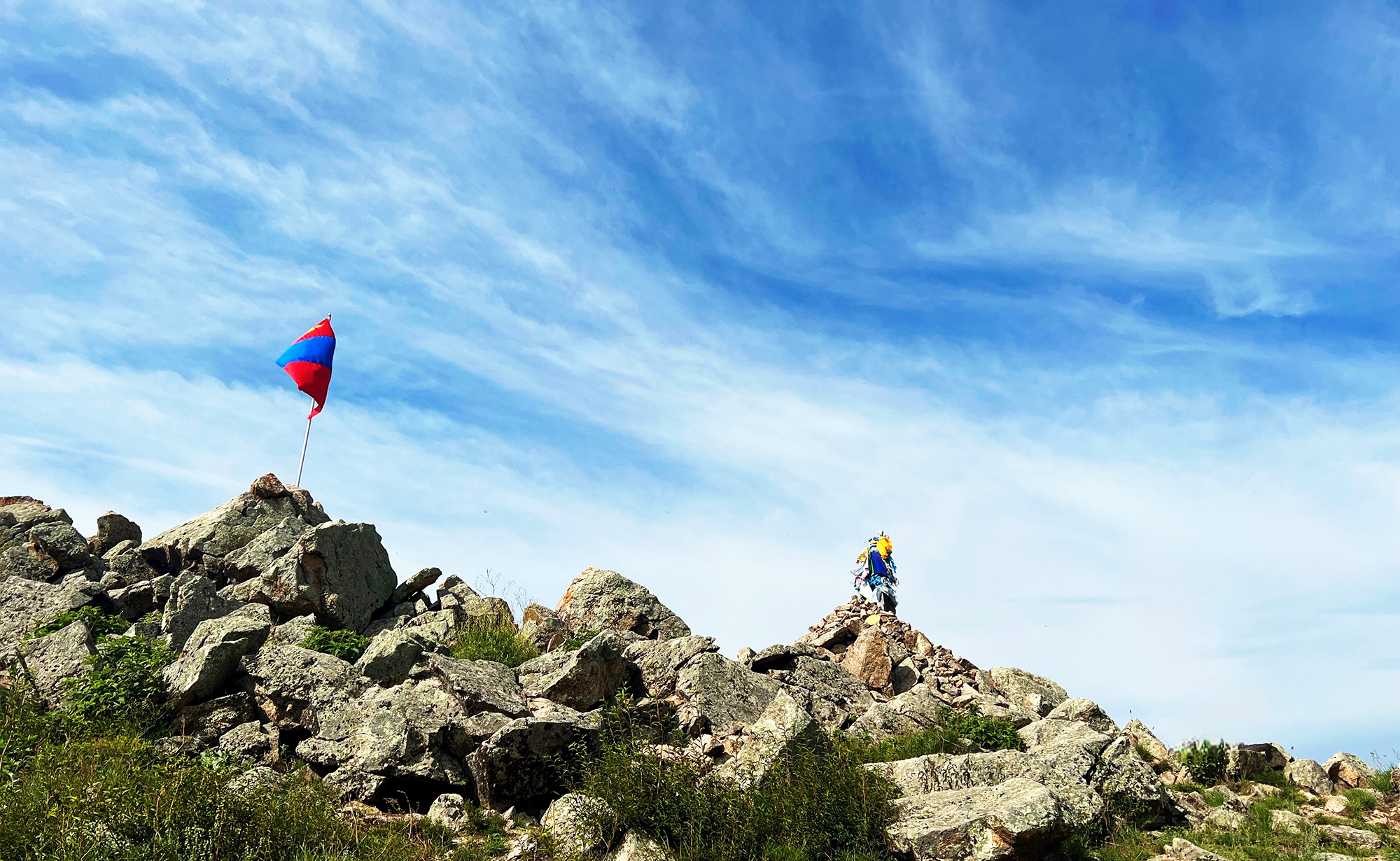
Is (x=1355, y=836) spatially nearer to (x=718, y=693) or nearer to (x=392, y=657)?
(x=718, y=693)

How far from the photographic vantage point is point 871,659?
20797 mm

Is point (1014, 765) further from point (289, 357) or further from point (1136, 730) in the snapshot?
point (289, 357)

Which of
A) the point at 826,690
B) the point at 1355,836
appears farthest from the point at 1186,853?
the point at 826,690

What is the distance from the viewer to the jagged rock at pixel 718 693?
49.6ft

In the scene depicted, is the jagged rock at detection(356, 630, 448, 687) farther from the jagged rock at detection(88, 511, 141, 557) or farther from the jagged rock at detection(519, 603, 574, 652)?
the jagged rock at detection(88, 511, 141, 557)

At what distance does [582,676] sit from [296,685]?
447cm

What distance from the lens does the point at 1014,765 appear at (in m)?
12.9

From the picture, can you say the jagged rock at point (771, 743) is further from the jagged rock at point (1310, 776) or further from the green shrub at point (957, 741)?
the jagged rock at point (1310, 776)

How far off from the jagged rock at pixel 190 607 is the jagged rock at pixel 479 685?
216 inches

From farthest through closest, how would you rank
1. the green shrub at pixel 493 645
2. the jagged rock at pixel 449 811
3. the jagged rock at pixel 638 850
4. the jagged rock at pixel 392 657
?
the green shrub at pixel 493 645
the jagged rock at pixel 392 657
the jagged rock at pixel 449 811
the jagged rock at pixel 638 850

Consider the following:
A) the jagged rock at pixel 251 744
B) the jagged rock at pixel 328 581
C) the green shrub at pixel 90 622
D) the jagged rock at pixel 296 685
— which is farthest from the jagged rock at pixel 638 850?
the green shrub at pixel 90 622

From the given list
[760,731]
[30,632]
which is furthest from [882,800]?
[30,632]

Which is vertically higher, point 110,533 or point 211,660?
point 110,533

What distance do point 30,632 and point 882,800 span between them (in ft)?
53.0
